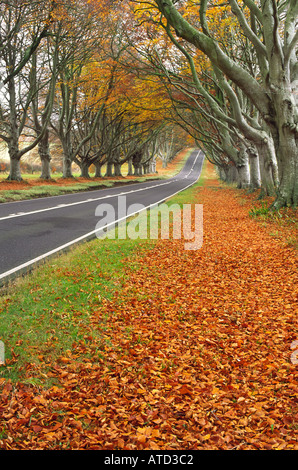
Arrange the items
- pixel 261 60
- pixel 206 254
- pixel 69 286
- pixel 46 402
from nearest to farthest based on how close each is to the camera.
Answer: pixel 46 402, pixel 69 286, pixel 206 254, pixel 261 60

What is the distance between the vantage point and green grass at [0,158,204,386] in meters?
3.57

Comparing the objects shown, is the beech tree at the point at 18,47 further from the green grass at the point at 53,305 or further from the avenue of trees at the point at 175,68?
the green grass at the point at 53,305

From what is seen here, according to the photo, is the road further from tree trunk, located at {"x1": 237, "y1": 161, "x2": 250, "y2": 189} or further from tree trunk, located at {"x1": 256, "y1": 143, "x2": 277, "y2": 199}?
tree trunk, located at {"x1": 237, "y1": 161, "x2": 250, "y2": 189}

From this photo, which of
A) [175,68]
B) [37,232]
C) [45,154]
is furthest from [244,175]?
[37,232]

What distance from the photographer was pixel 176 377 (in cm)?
334

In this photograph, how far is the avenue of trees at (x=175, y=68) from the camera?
10.2 meters

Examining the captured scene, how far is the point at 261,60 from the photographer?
1088 centimetres

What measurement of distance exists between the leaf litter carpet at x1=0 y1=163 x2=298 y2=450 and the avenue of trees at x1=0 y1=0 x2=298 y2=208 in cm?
672

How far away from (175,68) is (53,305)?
58.5 ft

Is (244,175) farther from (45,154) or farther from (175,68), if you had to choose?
(45,154)

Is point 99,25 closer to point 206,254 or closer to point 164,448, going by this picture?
point 206,254

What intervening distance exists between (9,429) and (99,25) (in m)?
22.6

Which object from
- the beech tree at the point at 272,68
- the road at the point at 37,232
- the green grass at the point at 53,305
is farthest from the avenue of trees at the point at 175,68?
the green grass at the point at 53,305

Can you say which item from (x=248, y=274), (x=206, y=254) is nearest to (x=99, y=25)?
(x=206, y=254)
